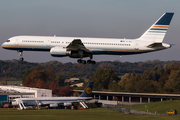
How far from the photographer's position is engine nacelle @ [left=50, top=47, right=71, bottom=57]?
62906 millimetres

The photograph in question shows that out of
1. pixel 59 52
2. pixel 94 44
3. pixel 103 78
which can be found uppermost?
pixel 94 44

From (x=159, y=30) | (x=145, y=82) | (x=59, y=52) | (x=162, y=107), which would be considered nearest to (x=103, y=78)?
(x=145, y=82)

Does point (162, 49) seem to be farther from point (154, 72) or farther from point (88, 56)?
point (154, 72)

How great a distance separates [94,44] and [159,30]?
567 inches

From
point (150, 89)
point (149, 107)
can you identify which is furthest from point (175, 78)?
point (149, 107)

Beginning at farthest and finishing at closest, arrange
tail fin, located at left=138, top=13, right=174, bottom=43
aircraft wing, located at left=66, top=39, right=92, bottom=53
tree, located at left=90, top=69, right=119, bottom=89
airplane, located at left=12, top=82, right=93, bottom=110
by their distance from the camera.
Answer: tree, located at left=90, top=69, right=119, bottom=89, airplane, located at left=12, top=82, right=93, bottom=110, tail fin, located at left=138, top=13, right=174, bottom=43, aircraft wing, located at left=66, top=39, right=92, bottom=53

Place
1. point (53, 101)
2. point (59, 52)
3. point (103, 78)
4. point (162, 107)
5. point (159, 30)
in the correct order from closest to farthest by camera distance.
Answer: point (59, 52) → point (159, 30) → point (53, 101) → point (162, 107) → point (103, 78)

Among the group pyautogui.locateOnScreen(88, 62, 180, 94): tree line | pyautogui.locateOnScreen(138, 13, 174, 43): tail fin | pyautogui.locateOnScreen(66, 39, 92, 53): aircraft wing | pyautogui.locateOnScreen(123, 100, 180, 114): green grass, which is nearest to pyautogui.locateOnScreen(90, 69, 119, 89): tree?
pyautogui.locateOnScreen(88, 62, 180, 94): tree line

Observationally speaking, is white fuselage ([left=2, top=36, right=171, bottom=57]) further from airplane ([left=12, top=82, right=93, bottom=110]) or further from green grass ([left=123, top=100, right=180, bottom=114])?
green grass ([left=123, top=100, right=180, bottom=114])

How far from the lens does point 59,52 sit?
207 ft

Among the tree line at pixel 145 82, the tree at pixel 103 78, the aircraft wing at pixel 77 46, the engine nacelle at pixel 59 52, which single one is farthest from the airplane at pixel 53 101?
the tree at pixel 103 78

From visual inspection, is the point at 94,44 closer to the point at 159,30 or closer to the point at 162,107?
the point at 159,30

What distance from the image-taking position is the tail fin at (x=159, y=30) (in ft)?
219

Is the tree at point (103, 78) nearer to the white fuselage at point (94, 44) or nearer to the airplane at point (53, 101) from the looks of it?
the airplane at point (53, 101)
